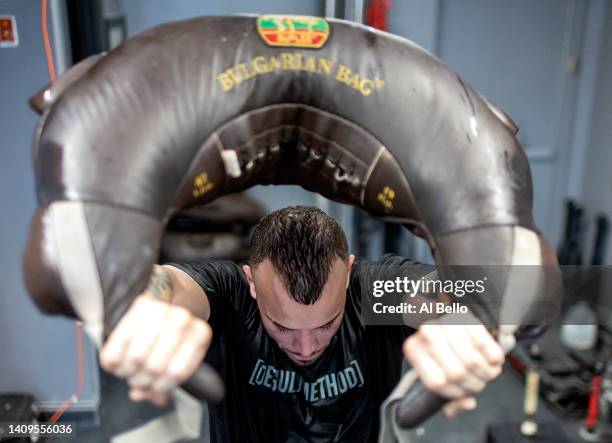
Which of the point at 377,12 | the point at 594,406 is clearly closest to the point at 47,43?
the point at 377,12

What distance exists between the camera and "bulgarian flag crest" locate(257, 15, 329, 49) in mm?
739

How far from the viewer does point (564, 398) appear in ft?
7.10

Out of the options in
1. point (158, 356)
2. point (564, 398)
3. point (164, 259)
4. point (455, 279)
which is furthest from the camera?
point (164, 259)

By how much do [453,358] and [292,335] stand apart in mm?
529

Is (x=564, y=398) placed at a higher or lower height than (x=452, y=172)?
lower

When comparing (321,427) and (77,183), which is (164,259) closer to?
(321,427)

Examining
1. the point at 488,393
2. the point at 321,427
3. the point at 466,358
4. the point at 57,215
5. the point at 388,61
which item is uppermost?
the point at 388,61

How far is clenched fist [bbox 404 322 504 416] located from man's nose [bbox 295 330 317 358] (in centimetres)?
46

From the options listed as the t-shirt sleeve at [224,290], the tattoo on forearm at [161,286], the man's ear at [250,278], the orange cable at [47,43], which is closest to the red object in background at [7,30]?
the orange cable at [47,43]

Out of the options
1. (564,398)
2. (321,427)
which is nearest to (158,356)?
(321,427)

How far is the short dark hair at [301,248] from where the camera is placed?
1006 millimetres

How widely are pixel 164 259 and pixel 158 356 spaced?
1.82m

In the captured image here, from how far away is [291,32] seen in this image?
743 millimetres

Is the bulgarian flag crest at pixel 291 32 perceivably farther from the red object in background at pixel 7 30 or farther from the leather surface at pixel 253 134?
the red object in background at pixel 7 30
